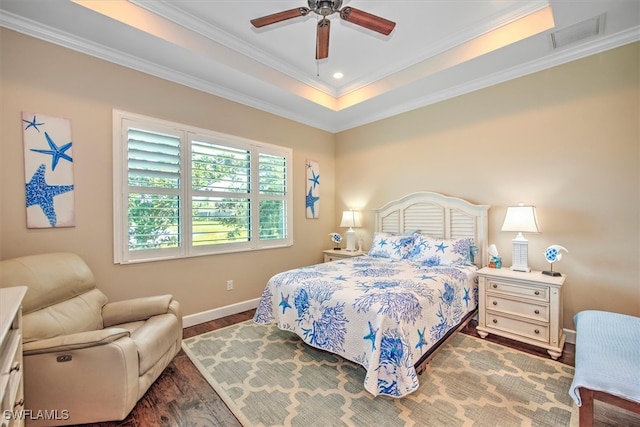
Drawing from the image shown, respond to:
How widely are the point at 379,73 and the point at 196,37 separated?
7.28ft

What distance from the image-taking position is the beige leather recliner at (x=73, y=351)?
5.23ft

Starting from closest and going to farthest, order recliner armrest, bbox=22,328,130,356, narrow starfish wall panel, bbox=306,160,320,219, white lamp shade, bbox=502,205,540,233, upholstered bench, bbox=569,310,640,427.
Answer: upholstered bench, bbox=569,310,640,427 < recliner armrest, bbox=22,328,130,356 < white lamp shade, bbox=502,205,540,233 < narrow starfish wall panel, bbox=306,160,320,219

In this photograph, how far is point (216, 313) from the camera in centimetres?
344

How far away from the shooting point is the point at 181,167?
3.16 metres

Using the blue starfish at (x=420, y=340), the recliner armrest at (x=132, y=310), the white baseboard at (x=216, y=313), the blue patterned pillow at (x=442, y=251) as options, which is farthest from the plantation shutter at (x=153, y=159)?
the blue patterned pillow at (x=442, y=251)

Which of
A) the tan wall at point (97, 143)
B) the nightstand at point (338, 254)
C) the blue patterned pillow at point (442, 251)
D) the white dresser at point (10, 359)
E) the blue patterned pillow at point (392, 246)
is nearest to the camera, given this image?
the white dresser at point (10, 359)

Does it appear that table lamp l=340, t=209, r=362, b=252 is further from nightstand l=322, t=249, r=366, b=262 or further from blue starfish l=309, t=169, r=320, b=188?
blue starfish l=309, t=169, r=320, b=188

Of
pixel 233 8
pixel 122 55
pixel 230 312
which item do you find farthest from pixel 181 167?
pixel 230 312

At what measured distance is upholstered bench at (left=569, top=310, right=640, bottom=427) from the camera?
4.33 feet

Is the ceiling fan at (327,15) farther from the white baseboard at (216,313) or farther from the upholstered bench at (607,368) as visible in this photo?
the white baseboard at (216,313)

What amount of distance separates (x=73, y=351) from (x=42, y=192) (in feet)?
5.11

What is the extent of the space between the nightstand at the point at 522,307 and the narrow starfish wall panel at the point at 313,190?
263 centimetres

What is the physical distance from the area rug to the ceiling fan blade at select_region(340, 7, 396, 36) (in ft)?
9.06

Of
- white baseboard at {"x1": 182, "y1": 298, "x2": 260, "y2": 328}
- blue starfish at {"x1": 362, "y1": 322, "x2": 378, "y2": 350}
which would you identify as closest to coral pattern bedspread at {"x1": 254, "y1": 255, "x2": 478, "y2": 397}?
blue starfish at {"x1": 362, "y1": 322, "x2": 378, "y2": 350}
